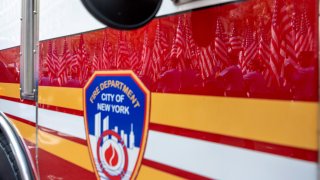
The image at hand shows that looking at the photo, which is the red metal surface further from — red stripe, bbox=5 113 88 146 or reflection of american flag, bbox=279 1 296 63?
red stripe, bbox=5 113 88 146

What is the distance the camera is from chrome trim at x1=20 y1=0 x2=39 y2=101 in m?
2.22

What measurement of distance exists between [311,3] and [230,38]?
27 centimetres

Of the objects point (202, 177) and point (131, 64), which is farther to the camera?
point (131, 64)

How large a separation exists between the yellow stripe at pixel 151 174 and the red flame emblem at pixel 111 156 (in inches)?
6.1

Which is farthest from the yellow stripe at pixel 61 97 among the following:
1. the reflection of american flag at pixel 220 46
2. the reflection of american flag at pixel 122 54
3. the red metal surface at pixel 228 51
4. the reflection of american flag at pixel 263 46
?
the reflection of american flag at pixel 263 46

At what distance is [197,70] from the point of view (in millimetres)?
1262

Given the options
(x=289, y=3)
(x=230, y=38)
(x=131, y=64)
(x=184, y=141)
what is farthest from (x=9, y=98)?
(x=289, y=3)

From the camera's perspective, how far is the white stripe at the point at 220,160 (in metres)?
1.01

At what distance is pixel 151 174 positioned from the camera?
4.77ft

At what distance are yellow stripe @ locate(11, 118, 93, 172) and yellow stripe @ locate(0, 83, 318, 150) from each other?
1.78ft

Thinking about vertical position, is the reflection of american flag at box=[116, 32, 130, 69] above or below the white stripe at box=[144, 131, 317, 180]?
above

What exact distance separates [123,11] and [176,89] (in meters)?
0.33

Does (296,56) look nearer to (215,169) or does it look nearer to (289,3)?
(289,3)

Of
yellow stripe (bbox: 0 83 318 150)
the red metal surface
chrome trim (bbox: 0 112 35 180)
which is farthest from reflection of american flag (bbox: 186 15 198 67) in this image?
chrome trim (bbox: 0 112 35 180)
